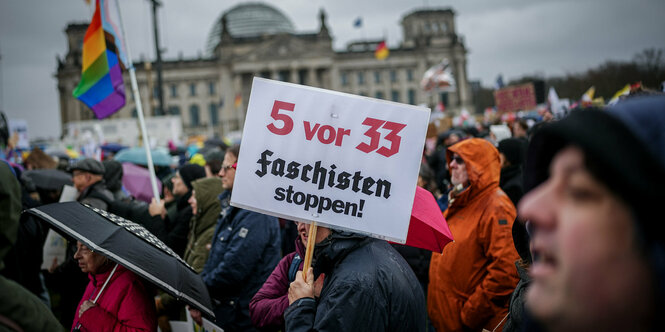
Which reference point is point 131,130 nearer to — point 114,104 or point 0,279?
point 114,104

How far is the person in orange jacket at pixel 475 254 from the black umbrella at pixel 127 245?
164cm

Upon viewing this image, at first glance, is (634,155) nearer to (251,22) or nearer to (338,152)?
(338,152)

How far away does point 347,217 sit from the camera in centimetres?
216

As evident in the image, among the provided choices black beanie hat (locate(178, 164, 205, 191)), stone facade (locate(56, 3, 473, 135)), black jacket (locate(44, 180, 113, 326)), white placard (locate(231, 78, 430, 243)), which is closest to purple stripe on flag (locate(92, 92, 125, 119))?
black jacket (locate(44, 180, 113, 326))

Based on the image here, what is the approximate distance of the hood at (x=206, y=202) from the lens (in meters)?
4.51

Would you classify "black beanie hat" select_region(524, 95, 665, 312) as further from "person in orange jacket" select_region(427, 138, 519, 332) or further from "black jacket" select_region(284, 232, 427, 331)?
"person in orange jacket" select_region(427, 138, 519, 332)

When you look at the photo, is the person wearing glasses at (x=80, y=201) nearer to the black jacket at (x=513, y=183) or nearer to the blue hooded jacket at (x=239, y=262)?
the blue hooded jacket at (x=239, y=262)

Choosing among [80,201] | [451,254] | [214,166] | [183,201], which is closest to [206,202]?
[183,201]

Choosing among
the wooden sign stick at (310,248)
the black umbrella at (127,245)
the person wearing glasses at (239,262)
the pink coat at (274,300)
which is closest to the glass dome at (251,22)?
the person wearing glasses at (239,262)

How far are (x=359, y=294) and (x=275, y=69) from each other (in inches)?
2719

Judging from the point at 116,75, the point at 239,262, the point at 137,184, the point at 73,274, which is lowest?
the point at 73,274

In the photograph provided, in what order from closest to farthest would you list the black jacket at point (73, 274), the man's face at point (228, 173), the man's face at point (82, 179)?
the man's face at point (228, 173)
the black jacket at point (73, 274)
the man's face at point (82, 179)

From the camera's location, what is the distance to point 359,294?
2061mm

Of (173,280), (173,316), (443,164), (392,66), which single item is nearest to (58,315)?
(173,316)
